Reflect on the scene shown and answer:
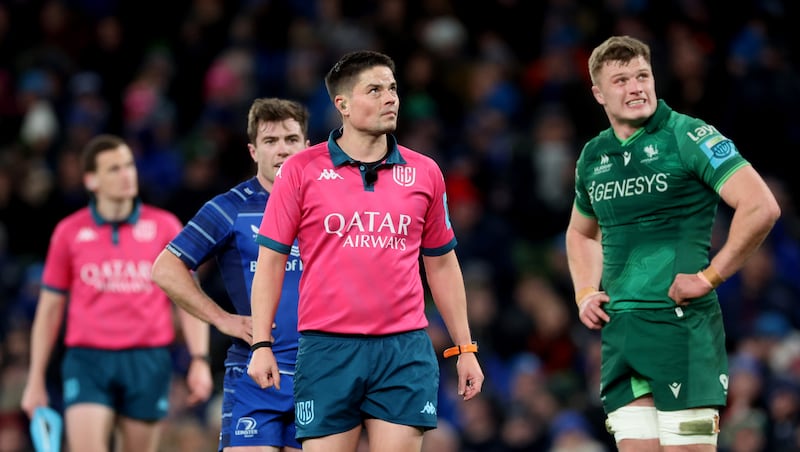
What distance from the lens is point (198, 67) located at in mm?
17562

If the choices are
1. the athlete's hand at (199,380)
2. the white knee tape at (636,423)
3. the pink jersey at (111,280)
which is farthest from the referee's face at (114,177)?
the white knee tape at (636,423)

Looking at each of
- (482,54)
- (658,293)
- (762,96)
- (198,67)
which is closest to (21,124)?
(198,67)

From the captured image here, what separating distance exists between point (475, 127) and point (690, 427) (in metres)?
9.56

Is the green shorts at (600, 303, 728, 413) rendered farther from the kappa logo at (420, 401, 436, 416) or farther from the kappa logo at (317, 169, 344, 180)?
the kappa logo at (317, 169, 344, 180)

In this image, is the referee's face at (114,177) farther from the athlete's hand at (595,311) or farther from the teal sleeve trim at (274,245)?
the athlete's hand at (595,311)

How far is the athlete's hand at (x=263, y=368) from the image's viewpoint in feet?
20.4

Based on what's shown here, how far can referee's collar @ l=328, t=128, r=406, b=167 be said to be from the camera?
641cm

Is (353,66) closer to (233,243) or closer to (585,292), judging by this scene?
(233,243)

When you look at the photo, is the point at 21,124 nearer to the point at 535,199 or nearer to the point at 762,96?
the point at 535,199

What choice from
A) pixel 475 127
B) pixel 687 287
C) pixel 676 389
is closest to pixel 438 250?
pixel 687 287

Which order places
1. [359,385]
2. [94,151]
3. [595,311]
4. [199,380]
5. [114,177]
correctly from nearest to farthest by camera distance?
[359,385]
[595,311]
[199,380]
[114,177]
[94,151]

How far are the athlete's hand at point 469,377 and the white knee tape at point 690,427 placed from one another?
98 cm

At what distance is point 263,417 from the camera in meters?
7.18

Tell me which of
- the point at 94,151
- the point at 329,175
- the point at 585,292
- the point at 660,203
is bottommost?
the point at 585,292
